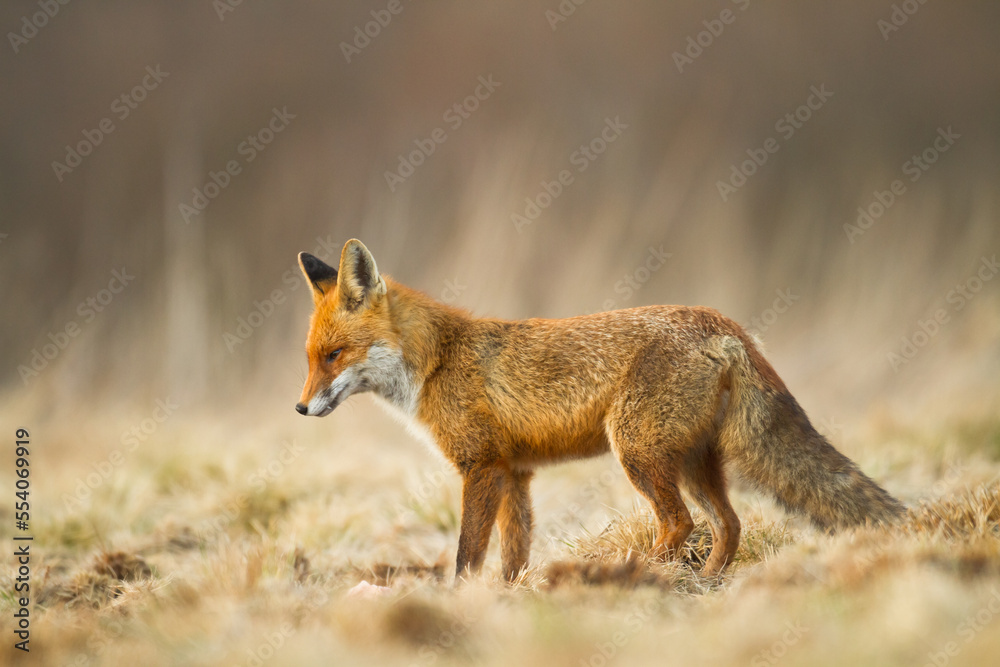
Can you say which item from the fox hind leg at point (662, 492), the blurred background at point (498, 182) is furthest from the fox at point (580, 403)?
the blurred background at point (498, 182)

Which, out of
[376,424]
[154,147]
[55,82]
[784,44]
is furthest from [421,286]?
[55,82]

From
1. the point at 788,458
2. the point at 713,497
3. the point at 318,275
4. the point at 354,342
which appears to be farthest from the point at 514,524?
the point at 318,275

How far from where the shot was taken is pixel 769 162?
382 inches

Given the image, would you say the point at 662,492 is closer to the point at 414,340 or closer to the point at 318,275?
the point at 414,340

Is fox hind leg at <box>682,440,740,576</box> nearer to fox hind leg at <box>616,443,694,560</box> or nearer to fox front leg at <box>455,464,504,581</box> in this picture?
fox hind leg at <box>616,443,694,560</box>

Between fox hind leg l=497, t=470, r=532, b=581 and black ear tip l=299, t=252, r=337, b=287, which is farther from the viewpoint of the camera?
black ear tip l=299, t=252, r=337, b=287

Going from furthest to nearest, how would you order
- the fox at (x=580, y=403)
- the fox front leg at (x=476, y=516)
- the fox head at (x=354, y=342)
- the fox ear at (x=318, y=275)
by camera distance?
the fox ear at (x=318, y=275) → the fox head at (x=354, y=342) → the fox front leg at (x=476, y=516) → the fox at (x=580, y=403)

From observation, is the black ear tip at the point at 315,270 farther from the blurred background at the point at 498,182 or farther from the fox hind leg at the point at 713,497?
the blurred background at the point at 498,182

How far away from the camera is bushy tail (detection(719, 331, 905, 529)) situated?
3.77 meters

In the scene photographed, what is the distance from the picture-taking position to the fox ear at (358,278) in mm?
4281

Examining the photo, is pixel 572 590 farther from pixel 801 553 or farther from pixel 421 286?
pixel 421 286

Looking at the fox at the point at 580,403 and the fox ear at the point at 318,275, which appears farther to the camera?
the fox ear at the point at 318,275

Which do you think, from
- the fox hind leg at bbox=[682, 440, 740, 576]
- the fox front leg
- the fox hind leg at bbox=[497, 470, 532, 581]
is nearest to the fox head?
the fox front leg

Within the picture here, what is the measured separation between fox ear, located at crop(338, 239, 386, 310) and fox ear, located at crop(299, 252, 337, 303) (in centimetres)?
19
